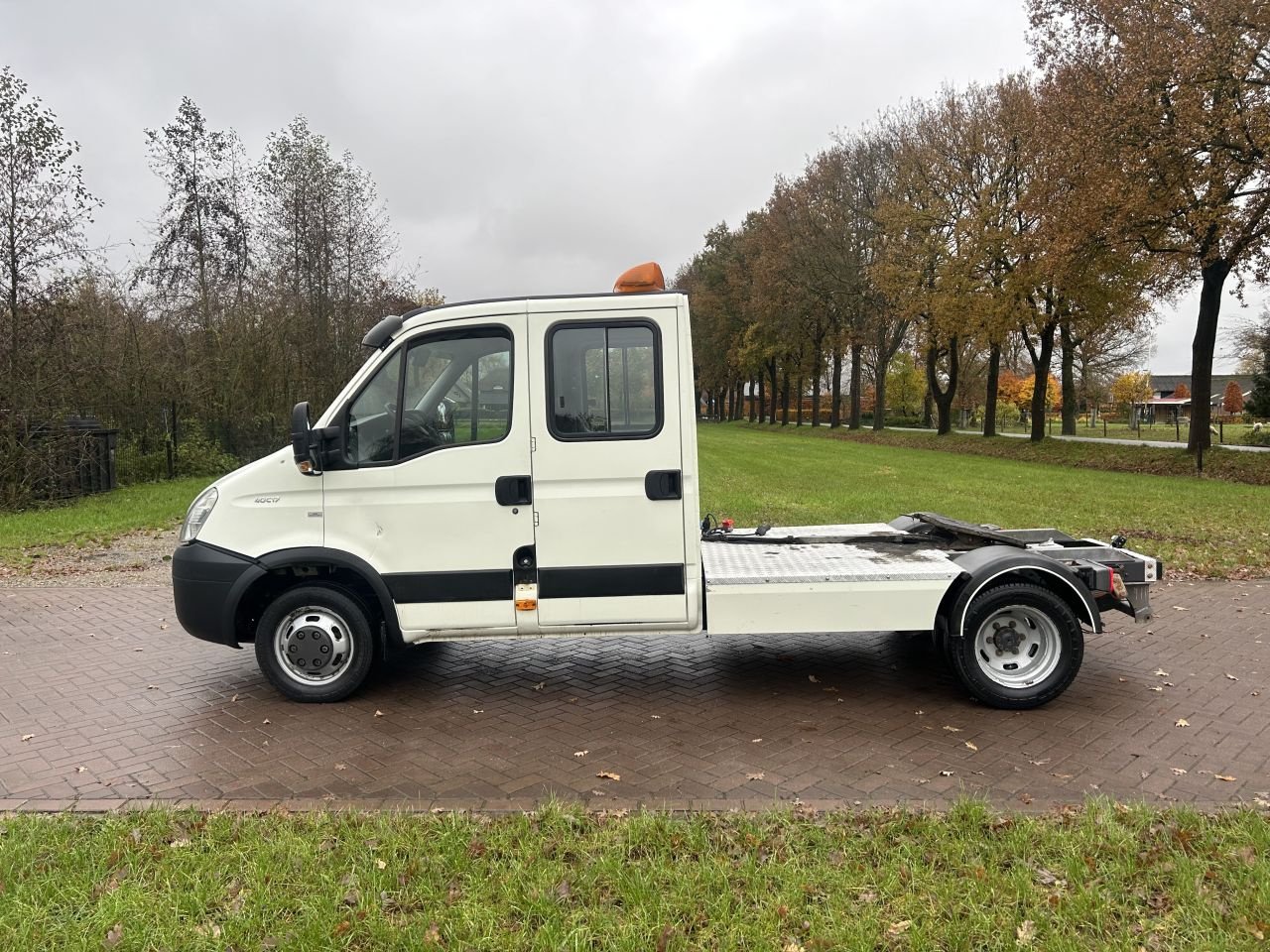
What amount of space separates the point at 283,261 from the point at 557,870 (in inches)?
876

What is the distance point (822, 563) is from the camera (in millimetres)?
5422

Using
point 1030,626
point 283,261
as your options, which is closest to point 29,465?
point 283,261

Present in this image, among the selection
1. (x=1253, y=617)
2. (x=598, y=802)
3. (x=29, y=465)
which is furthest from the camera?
(x=29, y=465)

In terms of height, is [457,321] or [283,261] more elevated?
[283,261]

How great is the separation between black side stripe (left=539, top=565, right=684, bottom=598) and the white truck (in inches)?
0.5

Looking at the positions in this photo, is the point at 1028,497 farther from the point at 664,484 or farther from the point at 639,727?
the point at 639,727

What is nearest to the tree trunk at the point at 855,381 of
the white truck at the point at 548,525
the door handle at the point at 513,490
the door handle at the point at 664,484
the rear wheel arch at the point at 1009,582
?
the rear wheel arch at the point at 1009,582

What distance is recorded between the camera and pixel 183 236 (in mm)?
22281

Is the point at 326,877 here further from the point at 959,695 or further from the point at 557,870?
the point at 959,695

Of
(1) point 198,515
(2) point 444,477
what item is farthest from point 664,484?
(1) point 198,515

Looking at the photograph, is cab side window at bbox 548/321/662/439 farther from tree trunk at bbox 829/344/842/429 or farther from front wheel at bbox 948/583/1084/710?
tree trunk at bbox 829/344/842/429

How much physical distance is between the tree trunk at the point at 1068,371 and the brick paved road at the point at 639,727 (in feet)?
89.2

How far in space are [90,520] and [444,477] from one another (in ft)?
37.6

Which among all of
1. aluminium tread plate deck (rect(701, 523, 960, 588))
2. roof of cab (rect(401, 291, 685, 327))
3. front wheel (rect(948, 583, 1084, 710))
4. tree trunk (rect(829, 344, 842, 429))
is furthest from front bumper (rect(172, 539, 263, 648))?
tree trunk (rect(829, 344, 842, 429))
